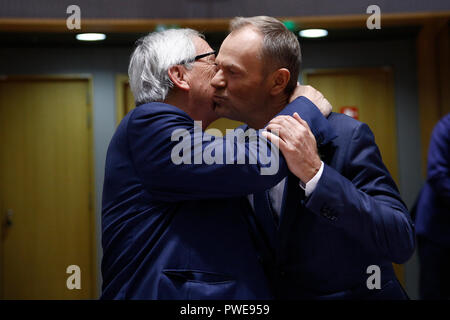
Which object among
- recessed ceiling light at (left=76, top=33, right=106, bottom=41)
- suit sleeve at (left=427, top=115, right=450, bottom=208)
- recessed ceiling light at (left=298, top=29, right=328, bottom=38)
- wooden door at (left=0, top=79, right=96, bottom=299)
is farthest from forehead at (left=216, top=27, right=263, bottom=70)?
wooden door at (left=0, top=79, right=96, bottom=299)

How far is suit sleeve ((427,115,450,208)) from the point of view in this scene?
8.37ft

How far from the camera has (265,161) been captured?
1.09 metres

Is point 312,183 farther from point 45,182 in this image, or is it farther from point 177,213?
point 45,182

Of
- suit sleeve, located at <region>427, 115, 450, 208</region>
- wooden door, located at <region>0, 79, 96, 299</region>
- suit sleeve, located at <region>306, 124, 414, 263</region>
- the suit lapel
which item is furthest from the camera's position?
wooden door, located at <region>0, 79, 96, 299</region>

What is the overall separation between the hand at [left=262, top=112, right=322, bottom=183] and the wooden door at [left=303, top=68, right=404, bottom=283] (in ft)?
9.64

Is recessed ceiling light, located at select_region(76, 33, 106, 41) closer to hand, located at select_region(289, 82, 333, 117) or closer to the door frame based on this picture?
the door frame

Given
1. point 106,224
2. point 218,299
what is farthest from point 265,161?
point 106,224

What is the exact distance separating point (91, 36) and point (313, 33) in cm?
145

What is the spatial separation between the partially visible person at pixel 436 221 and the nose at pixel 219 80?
1615 mm

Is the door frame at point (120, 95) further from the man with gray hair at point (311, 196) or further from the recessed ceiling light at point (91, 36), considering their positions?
the man with gray hair at point (311, 196)

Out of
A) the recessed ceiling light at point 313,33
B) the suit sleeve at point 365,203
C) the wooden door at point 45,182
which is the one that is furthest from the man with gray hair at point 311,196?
the wooden door at point 45,182

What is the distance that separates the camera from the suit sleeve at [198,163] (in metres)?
1.08
